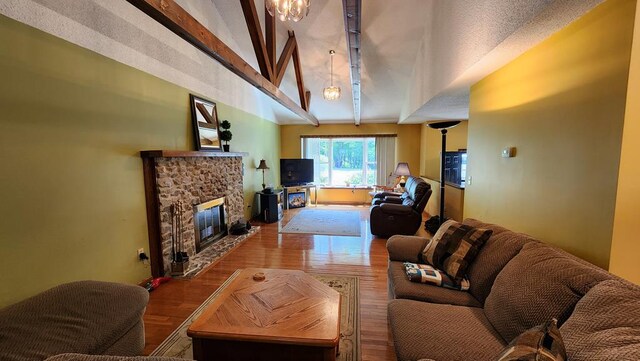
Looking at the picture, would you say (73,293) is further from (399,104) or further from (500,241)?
(399,104)

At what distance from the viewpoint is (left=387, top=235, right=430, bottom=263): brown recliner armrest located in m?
2.38

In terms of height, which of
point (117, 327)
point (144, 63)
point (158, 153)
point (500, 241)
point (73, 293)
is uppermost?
point (144, 63)

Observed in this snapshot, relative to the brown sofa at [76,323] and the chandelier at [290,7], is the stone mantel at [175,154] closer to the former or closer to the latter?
the brown sofa at [76,323]

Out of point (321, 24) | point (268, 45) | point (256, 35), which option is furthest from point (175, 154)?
point (321, 24)

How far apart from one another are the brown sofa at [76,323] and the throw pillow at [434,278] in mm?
1933

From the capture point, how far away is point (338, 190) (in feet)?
26.0

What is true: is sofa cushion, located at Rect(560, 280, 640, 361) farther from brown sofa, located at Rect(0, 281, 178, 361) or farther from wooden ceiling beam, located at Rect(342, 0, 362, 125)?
wooden ceiling beam, located at Rect(342, 0, 362, 125)

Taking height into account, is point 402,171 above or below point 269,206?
above

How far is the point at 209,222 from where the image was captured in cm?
422

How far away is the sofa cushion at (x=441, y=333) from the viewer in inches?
50.8

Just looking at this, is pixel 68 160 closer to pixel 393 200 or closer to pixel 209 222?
pixel 209 222

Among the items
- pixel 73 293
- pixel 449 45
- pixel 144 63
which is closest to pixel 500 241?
pixel 449 45

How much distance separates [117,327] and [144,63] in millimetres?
2551

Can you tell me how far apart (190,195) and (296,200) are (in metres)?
3.74
